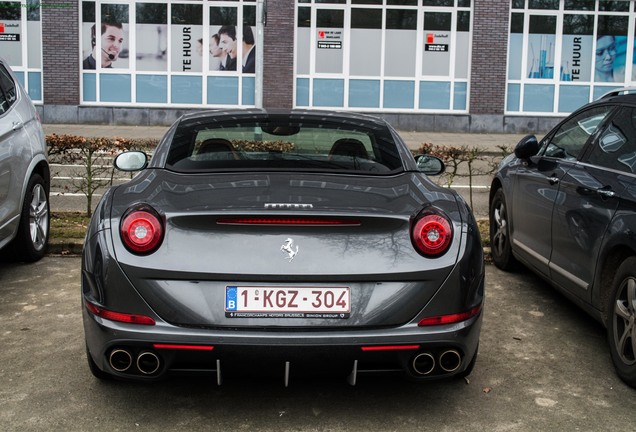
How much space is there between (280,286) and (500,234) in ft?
12.2

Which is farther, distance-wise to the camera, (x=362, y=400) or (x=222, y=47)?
(x=222, y=47)

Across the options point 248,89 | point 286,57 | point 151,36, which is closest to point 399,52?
point 286,57

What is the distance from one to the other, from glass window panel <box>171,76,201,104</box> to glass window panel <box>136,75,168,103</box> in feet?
0.80

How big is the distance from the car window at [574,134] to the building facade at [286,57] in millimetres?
16086

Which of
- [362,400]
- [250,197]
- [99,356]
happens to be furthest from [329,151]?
[99,356]

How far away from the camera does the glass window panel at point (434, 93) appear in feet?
72.4

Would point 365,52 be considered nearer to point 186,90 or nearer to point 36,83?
point 186,90

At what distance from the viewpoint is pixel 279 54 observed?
2152cm

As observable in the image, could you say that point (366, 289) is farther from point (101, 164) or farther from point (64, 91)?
point (64, 91)

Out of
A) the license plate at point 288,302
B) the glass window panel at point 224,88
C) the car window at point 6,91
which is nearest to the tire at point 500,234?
the license plate at point 288,302

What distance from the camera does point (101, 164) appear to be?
921 cm

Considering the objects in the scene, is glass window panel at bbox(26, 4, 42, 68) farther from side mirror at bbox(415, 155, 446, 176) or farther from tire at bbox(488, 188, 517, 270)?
side mirror at bbox(415, 155, 446, 176)

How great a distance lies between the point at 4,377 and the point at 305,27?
18573mm

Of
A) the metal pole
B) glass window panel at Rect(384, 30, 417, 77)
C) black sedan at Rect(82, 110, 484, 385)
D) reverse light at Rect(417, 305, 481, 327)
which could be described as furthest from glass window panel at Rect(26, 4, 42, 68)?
reverse light at Rect(417, 305, 481, 327)
